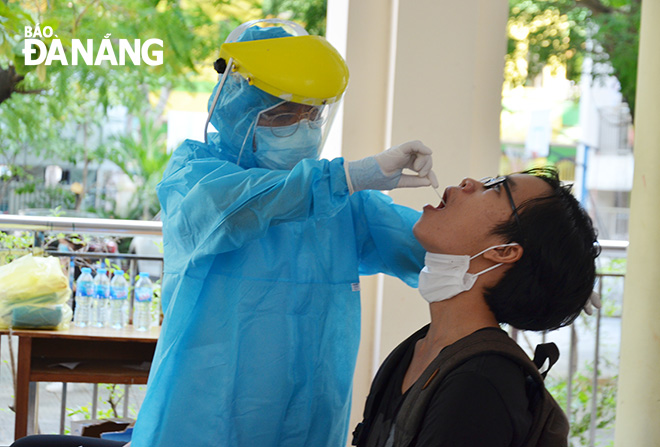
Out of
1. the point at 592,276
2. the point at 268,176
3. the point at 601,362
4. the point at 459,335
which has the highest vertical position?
the point at 268,176

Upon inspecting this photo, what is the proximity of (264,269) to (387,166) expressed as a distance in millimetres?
328

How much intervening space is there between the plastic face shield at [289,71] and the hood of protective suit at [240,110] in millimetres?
18

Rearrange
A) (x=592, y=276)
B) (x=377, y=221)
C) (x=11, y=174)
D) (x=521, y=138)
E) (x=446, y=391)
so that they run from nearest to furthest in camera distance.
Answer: (x=446, y=391), (x=592, y=276), (x=377, y=221), (x=11, y=174), (x=521, y=138)

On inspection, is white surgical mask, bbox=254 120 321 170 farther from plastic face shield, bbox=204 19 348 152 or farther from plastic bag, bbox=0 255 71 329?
plastic bag, bbox=0 255 71 329

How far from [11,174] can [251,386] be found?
20.4 feet

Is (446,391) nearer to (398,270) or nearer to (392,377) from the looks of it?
(392,377)

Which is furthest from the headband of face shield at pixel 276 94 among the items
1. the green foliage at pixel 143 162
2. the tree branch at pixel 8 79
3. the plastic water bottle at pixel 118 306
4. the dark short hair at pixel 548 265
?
the green foliage at pixel 143 162

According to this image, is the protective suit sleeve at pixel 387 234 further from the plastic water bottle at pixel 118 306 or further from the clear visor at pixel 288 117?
the plastic water bottle at pixel 118 306

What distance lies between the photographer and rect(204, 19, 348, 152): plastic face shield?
4.45ft

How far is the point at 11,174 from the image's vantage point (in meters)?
6.73

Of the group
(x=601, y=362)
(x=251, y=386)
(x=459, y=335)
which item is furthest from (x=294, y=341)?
(x=601, y=362)

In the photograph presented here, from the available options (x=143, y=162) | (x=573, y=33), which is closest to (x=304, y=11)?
(x=573, y=33)

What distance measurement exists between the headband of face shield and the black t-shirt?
1.97ft

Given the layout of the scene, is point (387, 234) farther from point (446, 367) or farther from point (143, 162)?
point (143, 162)
